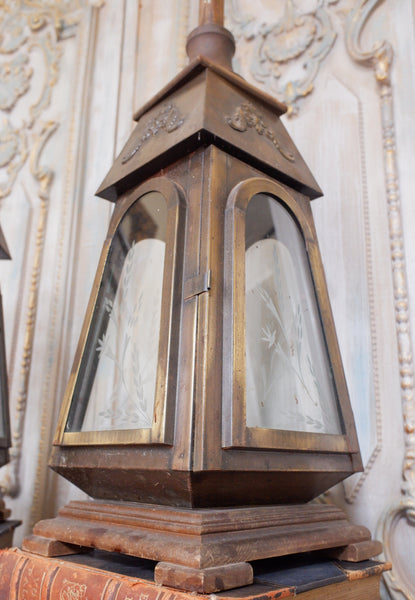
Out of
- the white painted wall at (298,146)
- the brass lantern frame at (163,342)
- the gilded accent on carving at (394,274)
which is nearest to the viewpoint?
the brass lantern frame at (163,342)

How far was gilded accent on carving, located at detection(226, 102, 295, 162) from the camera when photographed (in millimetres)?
822

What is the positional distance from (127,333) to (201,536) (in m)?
0.35

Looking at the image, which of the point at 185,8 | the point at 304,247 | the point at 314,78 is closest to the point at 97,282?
the point at 304,247

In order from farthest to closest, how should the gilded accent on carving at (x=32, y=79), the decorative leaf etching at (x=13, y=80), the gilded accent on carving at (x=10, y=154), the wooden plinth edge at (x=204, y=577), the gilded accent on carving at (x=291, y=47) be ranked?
the decorative leaf etching at (x=13, y=80) → the gilded accent on carving at (x=10, y=154) → the gilded accent on carving at (x=32, y=79) → the gilded accent on carving at (x=291, y=47) → the wooden plinth edge at (x=204, y=577)

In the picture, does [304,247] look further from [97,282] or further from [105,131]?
[105,131]

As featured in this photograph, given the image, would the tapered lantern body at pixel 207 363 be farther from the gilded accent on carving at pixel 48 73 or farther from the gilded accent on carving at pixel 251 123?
the gilded accent on carving at pixel 48 73

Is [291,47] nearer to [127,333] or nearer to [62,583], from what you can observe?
[127,333]

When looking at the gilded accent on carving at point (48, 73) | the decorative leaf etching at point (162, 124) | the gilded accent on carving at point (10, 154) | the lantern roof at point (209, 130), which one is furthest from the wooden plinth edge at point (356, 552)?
the gilded accent on carving at point (48, 73)

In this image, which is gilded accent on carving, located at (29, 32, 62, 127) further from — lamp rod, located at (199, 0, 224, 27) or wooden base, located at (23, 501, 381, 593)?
wooden base, located at (23, 501, 381, 593)

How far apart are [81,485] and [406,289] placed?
0.74 metres

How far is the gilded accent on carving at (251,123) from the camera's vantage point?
2.70ft

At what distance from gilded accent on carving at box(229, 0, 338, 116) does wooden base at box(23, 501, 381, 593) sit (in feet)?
3.44

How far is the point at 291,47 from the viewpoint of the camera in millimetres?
1417

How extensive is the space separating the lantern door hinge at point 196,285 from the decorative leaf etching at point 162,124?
28 cm
